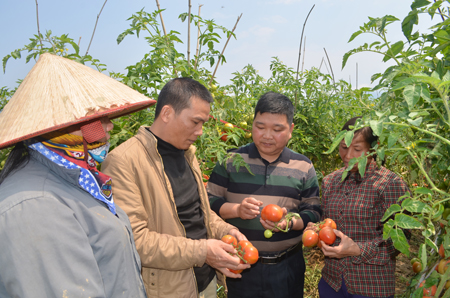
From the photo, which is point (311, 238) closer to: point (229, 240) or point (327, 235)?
point (327, 235)

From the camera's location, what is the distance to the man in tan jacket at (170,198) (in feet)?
4.83

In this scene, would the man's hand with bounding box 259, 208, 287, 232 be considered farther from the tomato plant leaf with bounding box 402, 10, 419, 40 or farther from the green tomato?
the tomato plant leaf with bounding box 402, 10, 419, 40

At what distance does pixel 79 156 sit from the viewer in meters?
1.08

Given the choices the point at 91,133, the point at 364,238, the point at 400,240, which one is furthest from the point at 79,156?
the point at 364,238

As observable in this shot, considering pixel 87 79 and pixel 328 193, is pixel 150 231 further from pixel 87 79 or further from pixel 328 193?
pixel 328 193

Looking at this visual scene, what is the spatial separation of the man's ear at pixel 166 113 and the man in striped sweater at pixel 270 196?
65 cm

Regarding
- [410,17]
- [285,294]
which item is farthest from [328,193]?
[410,17]

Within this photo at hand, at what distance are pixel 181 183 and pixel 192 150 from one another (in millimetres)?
270

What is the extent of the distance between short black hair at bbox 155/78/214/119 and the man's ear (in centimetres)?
2

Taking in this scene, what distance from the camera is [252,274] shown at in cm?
Result: 205

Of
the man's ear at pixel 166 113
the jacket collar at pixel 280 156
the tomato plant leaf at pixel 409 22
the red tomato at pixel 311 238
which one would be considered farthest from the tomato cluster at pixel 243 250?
the tomato plant leaf at pixel 409 22

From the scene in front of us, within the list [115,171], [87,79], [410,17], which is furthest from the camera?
[115,171]

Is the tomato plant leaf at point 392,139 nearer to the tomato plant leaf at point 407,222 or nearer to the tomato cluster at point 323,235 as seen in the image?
the tomato plant leaf at point 407,222

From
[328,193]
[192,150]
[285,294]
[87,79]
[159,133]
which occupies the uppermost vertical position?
[87,79]
